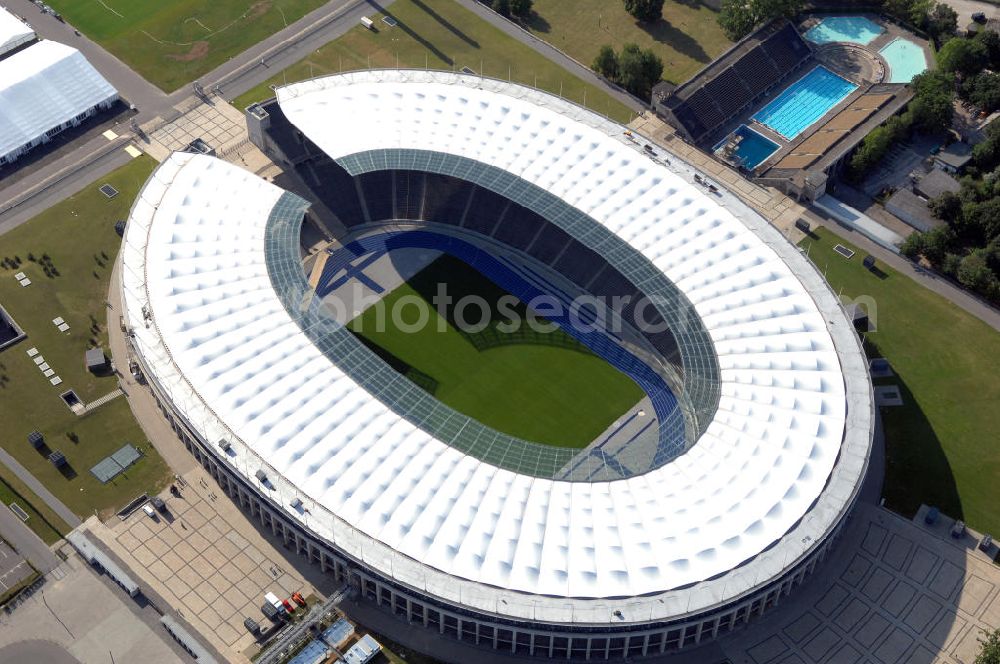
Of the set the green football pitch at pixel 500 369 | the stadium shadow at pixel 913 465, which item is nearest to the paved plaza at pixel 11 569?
the green football pitch at pixel 500 369

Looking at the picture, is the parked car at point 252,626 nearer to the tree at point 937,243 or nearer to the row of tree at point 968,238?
the row of tree at point 968,238

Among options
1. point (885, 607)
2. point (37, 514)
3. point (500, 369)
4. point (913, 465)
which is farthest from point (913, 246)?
point (37, 514)

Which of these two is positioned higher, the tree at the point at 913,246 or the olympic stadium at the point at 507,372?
the tree at the point at 913,246

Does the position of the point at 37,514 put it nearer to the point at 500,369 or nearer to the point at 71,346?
the point at 71,346

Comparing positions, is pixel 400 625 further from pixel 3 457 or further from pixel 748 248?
pixel 748 248

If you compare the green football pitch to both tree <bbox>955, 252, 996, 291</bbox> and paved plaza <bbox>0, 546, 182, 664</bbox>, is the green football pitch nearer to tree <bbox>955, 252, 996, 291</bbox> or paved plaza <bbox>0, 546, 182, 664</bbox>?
paved plaza <bbox>0, 546, 182, 664</bbox>

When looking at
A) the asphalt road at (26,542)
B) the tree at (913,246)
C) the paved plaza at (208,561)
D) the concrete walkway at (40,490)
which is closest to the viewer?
the paved plaza at (208,561)
